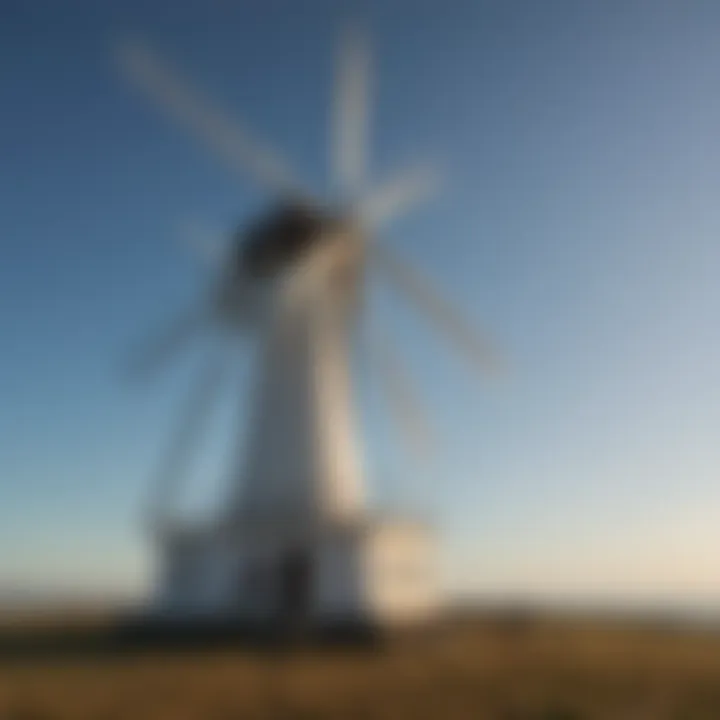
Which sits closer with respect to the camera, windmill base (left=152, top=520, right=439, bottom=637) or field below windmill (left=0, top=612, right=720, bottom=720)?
field below windmill (left=0, top=612, right=720, bottom=720)

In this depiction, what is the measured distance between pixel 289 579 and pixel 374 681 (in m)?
6.95

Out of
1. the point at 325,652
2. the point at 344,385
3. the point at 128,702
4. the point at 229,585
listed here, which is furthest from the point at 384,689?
the point at 344,385

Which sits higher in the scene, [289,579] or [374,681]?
[289,579]

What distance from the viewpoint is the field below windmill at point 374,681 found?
11461 mm

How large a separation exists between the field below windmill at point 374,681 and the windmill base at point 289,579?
3.64 feet

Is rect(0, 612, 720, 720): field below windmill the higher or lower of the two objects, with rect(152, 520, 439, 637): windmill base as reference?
lower

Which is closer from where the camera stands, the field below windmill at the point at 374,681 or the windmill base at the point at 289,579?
the field below windmill at the point at 374,681

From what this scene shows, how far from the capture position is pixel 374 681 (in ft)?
46.0

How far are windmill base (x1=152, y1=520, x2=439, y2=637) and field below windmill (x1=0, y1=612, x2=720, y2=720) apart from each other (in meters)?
1.11

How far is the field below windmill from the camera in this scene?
11461 millimetres

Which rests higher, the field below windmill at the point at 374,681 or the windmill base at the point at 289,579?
the windmill base at the point at 289,579

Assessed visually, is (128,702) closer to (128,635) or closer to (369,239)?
(128,635)

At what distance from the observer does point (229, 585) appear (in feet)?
67.8

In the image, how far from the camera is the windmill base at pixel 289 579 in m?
20.1
